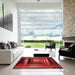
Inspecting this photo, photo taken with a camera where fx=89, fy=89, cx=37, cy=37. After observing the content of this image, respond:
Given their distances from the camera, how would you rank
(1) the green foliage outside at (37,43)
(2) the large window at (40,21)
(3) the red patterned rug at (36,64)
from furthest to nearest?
(1) the green foliage outside at (37,43) → (2) the large window at (40,21) → (3) the red patterned rug at (36,64)

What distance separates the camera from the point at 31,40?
400 inches

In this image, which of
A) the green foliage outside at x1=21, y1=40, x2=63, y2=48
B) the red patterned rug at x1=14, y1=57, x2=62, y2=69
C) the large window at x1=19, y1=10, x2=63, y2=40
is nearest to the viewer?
the red patterned rug at x1=14, y1=57, x2=62, y2=69

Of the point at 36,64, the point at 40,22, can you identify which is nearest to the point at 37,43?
the point at 40,22

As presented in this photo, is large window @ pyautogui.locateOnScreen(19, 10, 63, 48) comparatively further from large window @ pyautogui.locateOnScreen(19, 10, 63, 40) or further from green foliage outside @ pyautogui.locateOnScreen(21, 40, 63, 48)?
green foliage outside @ pyautogui.locateOnScreen(21, 40, 63, 48)

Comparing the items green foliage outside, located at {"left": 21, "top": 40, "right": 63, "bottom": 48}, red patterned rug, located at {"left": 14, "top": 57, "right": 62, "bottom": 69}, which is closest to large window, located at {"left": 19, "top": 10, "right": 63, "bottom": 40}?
green foliage outside, located at {"left": 21, "top": 40, "right": 63, "bottom": 48}

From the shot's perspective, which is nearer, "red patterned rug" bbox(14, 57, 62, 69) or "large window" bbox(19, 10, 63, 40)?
"red patterned rug" bbox(14, 57, 62, 69)

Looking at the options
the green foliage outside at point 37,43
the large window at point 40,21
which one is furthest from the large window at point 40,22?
the green foliage outside at point 37,43

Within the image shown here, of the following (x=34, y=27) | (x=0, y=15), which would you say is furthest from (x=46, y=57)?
(x=34, y=27)

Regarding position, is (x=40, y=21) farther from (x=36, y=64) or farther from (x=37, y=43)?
(x=36, y=64)

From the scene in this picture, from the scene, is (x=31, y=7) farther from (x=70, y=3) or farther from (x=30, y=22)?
(x=70, y=3)

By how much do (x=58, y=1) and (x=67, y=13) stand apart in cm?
273

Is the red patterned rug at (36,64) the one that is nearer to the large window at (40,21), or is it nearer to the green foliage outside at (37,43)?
the large window at (40,21)

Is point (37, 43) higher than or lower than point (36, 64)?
higher

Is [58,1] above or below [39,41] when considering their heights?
above
